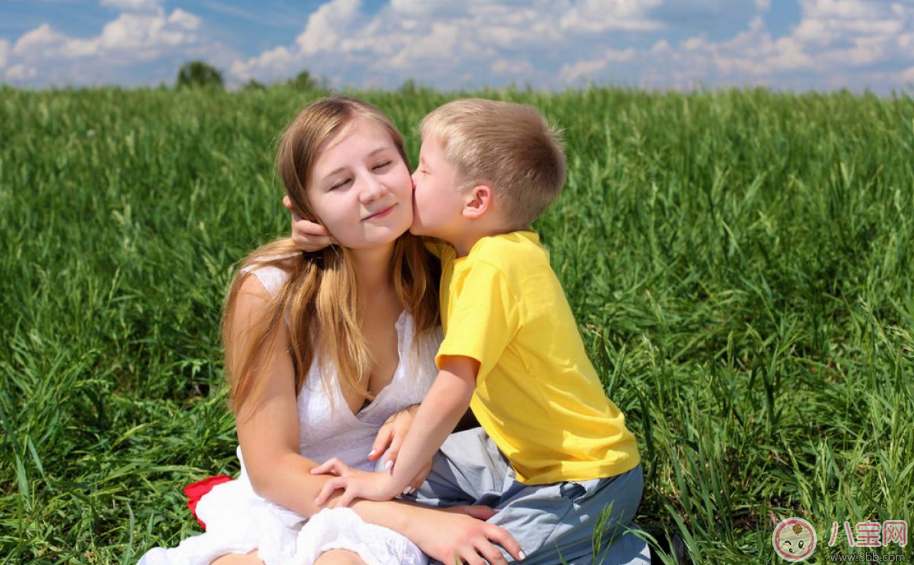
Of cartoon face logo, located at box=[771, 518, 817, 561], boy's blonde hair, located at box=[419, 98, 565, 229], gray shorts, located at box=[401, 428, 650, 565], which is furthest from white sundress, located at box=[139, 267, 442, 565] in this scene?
cartoon face logo, located at box=[771, 518, 817, 561]

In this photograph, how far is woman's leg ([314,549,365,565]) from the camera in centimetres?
165

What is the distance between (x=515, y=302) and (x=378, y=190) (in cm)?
41

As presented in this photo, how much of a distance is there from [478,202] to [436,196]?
10 cm

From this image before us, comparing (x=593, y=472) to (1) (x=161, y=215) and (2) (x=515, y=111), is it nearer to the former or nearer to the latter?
(2) (x=515, y=111)

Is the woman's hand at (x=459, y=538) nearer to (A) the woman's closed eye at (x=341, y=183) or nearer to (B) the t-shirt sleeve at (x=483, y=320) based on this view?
(B) the t-shirt sleeve at (x=483, y=320)

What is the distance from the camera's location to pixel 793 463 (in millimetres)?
2191

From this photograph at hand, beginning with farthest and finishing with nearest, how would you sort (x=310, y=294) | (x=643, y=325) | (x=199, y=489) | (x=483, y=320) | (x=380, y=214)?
1. (x=643, y=325)
2. (x=199, y=489)
3. (x=310, y=294)
4. (x=380, y=214)
5. (x=483, y=320)

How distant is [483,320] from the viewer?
5.32 feet

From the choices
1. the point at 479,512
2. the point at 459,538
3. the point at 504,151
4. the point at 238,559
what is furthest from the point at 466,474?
the point at 504,151

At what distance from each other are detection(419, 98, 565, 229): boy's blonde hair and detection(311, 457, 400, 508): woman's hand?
0.65m

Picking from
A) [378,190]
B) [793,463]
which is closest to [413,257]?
[378,190]

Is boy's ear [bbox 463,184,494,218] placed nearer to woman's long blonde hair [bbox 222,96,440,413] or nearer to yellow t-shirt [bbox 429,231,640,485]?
yellow t-shirt [bbox 429,231,640,485]

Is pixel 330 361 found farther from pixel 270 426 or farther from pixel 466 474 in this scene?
pixel 466 474

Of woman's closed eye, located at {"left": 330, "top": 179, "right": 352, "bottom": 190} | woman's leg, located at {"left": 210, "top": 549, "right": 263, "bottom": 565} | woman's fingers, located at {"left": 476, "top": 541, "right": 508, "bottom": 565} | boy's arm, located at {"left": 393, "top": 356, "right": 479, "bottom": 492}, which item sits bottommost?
woman's leg, located at {"left": 210, "top": 549, "right": 263, "bottom": 565}
